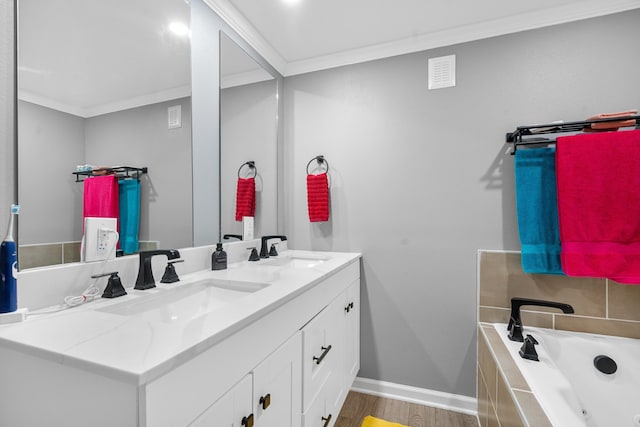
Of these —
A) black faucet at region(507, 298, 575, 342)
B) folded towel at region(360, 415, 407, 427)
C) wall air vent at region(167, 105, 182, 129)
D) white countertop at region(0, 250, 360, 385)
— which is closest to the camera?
white countertop at region(0, 250, 360, 385)

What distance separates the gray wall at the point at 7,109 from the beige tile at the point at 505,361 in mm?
1783

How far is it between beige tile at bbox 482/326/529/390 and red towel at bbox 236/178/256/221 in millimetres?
1540

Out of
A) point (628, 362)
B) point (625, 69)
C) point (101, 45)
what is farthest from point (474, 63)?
point (101, 45)

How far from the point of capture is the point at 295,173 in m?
2.23

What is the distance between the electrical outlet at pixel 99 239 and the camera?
0.95 metres

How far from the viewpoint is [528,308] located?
64.6 inches

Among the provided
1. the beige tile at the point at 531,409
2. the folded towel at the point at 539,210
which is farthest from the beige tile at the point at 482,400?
the folded towel at the point at 539,210

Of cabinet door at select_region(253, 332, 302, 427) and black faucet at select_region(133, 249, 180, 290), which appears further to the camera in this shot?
black faucet at select_region(133, 249, 180, 290)

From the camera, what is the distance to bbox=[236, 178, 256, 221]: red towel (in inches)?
70.8

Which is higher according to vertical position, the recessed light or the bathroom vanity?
A: the recessed light

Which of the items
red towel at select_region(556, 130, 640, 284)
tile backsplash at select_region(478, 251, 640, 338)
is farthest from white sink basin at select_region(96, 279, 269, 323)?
Result: red towel at select_region(556, 130, 640, 284)

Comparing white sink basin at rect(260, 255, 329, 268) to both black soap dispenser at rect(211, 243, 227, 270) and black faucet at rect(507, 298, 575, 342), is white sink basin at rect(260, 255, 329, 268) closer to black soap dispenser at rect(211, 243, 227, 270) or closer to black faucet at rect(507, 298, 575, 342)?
black soap dispenser at rect(211, 243, 227, 270)

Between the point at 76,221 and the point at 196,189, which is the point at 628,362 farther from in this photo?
the point at 76,221

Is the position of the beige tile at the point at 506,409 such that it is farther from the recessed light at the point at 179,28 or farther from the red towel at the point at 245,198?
the recessed light at the point at 179,28
